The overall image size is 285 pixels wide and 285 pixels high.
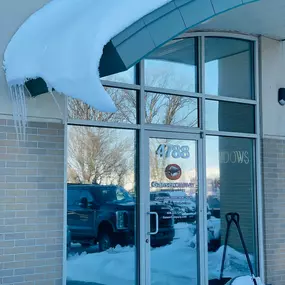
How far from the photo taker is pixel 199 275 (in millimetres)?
6895

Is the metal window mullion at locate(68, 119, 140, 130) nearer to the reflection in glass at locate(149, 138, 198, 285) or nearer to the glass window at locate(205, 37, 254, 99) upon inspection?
the reflection in glass at locate(149, 138, 198, 285)

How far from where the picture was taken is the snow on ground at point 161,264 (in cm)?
598

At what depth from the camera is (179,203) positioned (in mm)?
6852

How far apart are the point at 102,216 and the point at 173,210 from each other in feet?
3.59

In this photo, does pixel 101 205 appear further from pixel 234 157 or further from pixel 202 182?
pixel 234 157

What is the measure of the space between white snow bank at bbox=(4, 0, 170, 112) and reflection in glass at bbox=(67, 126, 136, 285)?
4.15 ft

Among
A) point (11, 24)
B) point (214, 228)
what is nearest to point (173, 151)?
point (214, 228)

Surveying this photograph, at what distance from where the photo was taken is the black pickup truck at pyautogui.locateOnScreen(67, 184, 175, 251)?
5.91 metres

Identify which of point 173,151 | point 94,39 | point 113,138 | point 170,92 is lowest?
point 173,151

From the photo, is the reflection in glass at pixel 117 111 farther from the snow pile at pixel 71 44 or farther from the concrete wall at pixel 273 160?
the concrete wall at pixel 273 160

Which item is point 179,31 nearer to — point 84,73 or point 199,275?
point 84,73

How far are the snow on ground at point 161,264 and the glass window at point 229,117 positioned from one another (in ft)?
4.94

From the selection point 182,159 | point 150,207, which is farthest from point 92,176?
point 182,159

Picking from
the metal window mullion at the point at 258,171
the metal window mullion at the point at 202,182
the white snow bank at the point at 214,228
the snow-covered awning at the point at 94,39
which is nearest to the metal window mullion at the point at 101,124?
the snow-covered awning at the point at 94,39
